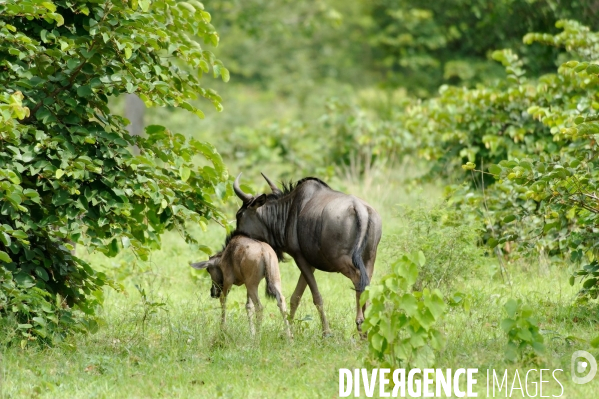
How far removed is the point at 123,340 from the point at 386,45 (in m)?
20.6

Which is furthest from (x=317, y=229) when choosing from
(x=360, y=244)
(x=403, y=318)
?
(x=403, y=318)

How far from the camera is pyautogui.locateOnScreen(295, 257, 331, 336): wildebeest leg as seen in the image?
763cm

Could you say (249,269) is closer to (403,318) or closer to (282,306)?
(282,306)

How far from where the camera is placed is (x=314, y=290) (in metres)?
7.91

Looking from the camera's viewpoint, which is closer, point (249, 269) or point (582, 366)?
point (582, 366)

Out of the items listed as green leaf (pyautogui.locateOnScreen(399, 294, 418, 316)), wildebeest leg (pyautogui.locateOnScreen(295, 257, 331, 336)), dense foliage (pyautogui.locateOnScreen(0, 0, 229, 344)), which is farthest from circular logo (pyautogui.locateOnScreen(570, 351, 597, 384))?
dense foliage (pyautogui.locateOnScreen(0, 0, 229, 344))

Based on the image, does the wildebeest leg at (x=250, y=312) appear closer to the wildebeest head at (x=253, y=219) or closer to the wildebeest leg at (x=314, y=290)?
the wildebeest leg at (x=314, y=290)

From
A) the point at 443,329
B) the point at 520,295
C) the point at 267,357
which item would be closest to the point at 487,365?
the point at 443,329

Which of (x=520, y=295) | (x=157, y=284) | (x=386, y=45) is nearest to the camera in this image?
(x=520, y=295)

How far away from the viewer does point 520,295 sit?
355 inches

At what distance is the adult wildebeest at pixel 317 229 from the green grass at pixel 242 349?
0.51 metres

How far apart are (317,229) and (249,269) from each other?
755mm

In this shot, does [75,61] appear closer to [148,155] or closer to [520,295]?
[148,155]

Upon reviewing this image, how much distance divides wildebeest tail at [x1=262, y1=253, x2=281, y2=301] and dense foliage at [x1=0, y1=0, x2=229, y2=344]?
2.35ft
